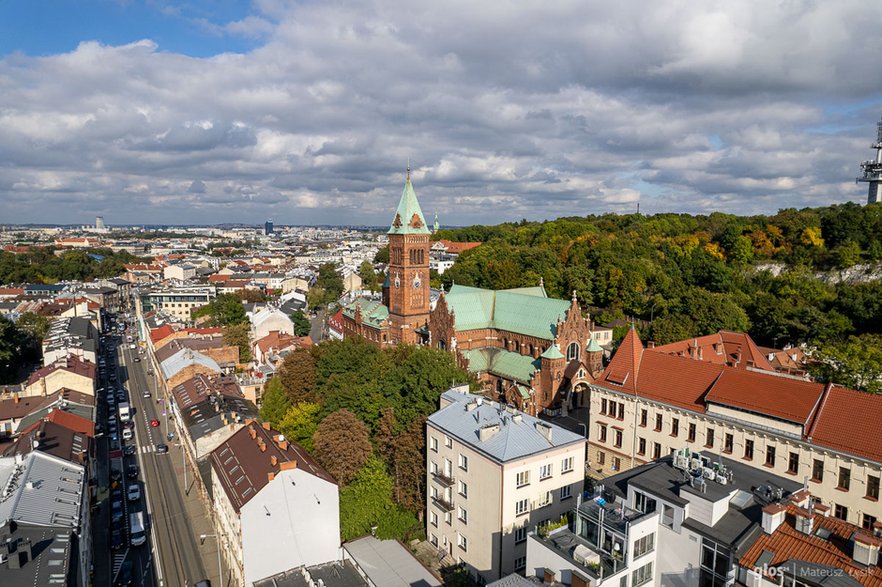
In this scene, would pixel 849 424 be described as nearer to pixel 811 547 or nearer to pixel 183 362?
pixel 811 547

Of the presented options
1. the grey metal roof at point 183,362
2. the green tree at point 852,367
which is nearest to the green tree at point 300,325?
the grey metal roof at point 183,362

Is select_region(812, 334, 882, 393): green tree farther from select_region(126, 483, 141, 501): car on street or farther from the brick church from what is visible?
select_region(126, 483, 141, 501): car on street

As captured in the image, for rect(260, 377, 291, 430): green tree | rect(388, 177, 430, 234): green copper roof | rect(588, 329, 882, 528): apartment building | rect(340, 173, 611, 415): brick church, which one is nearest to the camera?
rect(588, 329, 882, 528): apartment building

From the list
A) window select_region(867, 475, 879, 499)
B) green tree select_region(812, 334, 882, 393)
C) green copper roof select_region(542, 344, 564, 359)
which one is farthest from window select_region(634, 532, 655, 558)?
green tree select_region(812, 334, 882, 393)

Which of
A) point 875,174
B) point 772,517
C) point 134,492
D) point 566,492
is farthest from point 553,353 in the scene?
point 875,174

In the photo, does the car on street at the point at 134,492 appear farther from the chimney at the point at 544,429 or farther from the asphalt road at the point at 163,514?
the chimney at the point at 544,429

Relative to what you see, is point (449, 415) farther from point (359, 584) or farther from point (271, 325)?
point (271, 325)

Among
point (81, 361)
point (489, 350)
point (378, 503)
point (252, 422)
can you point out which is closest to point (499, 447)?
point (378, 503)
